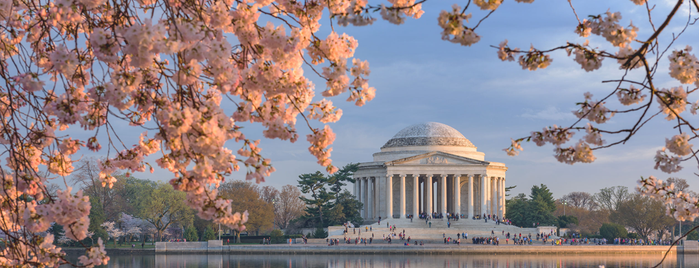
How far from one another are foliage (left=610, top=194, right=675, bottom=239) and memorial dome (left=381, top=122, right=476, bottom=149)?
25.3m

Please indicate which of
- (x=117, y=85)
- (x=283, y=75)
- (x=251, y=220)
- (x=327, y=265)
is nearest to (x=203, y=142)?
(x=117, y=85)

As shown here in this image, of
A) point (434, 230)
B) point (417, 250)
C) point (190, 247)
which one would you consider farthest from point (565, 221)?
point (190, 247)

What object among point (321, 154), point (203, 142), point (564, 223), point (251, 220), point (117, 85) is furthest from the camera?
point (564, 223)

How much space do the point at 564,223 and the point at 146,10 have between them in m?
92.2

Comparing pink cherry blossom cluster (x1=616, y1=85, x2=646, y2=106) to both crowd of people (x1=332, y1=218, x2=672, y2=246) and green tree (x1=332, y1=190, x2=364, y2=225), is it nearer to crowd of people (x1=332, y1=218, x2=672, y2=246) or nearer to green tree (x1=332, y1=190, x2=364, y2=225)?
crowd of people (x1=332, y1=218, x2=672, y2=246)

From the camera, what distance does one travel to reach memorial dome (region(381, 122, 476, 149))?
10325 centimetres

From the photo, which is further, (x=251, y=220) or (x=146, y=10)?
(x=251, y=220)

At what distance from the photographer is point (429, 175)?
95.4 metres

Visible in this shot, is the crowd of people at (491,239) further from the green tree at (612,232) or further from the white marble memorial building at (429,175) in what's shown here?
the white marble memorial building at (429,175)

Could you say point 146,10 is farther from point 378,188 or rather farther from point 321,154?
point 378,188

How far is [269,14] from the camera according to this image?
933 centimetres

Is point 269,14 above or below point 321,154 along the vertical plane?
above

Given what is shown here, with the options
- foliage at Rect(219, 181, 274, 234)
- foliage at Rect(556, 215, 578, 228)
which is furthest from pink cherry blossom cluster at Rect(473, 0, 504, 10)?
foliage at Rect(556, 215, 578, 228)

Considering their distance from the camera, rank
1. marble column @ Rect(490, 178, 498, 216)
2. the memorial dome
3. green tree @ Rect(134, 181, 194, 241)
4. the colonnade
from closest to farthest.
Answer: green tree @ Rect(134, 181, 194, 241)
the colonnade
marble column @ Rect(490, 178, 498, 216)
the memorial dome
